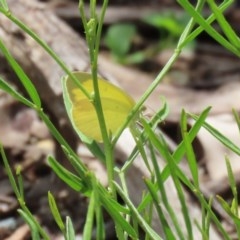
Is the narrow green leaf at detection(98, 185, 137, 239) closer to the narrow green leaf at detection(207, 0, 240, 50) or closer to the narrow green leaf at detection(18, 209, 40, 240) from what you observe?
the narrow green leaf at detection(18, 209, 40, 240)

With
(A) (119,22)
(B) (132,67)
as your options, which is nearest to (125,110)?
(B) (132,67)

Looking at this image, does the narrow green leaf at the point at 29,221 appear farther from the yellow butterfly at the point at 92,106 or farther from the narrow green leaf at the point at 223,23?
the narrow green leaf at the point at 223,23

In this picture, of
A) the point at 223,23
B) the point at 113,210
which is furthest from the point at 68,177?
the point at 223,23

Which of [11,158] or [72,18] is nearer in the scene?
[11,158]

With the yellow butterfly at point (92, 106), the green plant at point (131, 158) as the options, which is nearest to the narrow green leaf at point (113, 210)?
the green plant at point (131, 158)

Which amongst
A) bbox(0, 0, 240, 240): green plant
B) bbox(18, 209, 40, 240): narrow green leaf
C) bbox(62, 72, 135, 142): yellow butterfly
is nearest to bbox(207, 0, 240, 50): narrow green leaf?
bbox(0, 0, 240, 240): green plant

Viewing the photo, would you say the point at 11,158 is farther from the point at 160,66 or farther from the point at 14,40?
the point at 160,66

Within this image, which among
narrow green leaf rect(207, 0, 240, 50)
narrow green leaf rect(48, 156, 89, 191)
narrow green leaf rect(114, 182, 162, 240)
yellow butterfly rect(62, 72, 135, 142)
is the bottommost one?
narrow green leaf rect(114, 182, 162, 240)

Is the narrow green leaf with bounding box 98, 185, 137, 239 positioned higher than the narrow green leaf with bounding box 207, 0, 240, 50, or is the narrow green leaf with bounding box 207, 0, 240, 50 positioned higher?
the narrow green leaf with bounding box 207, 0, 240, 50
